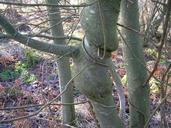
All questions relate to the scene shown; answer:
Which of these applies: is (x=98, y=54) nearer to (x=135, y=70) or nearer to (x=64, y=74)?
(x=135, y=70)

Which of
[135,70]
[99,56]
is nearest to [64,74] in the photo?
[135,70]

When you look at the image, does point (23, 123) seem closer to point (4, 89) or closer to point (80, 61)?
point (4, 89)

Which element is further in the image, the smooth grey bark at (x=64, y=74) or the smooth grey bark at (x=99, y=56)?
the smooth grey bark at (x=64, y=74)

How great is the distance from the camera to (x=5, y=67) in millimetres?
6441

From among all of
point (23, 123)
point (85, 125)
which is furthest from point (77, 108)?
point (23, 123)

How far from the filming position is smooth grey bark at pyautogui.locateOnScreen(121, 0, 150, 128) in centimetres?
240

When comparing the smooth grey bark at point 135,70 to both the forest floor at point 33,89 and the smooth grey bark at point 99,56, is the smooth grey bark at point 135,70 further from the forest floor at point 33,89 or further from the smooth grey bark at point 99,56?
the forest floor at point 33,89

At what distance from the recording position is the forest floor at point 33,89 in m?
4.63

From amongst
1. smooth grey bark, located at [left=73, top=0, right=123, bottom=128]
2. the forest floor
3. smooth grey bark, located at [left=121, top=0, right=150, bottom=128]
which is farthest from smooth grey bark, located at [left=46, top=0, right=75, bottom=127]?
smooth grey bark, located at [left=73, top=0, right=123, bottom=128]

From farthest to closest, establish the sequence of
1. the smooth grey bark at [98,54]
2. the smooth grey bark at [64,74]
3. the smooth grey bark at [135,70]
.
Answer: the smooth grey bark at [64,74]
the smooth grey bark at [135,70]
the smooth grey bark at [98,54]

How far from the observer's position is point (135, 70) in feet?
8.24

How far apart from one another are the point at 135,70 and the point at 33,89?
3.44 metres

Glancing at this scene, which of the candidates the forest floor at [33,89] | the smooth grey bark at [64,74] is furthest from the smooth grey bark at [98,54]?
the forest floor at [33,89]

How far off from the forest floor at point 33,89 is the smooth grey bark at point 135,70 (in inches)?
67.2
